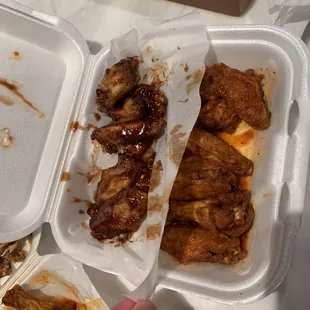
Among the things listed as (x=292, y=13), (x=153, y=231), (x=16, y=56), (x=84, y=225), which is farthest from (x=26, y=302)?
(x=292, y=13)

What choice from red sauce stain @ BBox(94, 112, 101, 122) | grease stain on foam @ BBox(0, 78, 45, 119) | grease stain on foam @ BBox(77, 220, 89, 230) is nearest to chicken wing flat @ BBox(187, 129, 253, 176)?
red sauce stain @ BBox(94, 112, 101, 122)

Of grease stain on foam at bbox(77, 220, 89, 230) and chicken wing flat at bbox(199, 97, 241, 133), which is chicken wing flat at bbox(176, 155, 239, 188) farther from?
grease stain on foam at bbox(77, 220, 89, 230)

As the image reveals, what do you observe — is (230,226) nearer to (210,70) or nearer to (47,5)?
(210,70)

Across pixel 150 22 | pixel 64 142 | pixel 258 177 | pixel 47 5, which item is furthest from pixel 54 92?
pixel 258 177

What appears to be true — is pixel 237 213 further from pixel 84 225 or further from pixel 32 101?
pixel 32 101

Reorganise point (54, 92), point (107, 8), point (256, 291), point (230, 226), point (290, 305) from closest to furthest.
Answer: point (256, 291), point (230, 226), point (290, 305), point (54, 92), point (107, 8)

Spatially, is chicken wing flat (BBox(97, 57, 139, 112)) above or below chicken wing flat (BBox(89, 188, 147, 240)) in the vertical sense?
above
